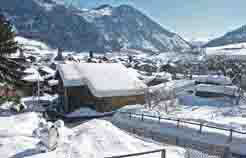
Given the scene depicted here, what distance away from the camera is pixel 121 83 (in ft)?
96.1

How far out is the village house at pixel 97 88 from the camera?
27.5 metres

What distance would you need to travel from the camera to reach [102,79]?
29016mm

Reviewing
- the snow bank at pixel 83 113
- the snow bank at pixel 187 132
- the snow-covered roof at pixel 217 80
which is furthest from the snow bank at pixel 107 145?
the snow-covered roof at pixel 217 80

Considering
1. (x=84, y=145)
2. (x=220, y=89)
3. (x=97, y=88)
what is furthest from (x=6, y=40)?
(x=220, y=89)

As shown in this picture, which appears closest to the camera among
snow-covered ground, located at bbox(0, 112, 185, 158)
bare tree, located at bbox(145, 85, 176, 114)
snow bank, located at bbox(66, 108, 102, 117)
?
snow-covered ground, located at bbox(0, 112, 185, 158)

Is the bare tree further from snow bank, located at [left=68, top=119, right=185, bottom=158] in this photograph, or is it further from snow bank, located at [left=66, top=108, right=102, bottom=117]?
snow bank, located at [left=68, top=119, right=185, bottom=158]

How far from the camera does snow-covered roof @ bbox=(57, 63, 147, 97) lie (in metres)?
27.7

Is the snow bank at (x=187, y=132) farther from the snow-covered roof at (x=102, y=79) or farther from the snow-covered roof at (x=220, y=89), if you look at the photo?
the snow-covered roof at (x=220, y=89)

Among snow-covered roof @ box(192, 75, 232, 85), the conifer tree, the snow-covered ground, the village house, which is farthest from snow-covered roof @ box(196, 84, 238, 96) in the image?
the conifer tree

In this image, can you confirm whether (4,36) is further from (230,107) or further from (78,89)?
(230,107)

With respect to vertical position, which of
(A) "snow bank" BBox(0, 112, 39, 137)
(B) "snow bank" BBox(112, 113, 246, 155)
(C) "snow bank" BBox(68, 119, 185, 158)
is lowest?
(B) "snow bank" BBox(112, 113, 246, 155)

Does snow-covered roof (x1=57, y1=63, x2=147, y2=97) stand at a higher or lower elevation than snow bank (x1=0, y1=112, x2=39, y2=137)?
higher

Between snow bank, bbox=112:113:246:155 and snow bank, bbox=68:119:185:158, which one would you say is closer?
snow bank, bbox=68:119:185:158

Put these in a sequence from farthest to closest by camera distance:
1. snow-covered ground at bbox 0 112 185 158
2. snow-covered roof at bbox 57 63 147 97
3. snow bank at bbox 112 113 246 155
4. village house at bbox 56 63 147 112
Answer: snow-covered roof at bbox 57 63 147 97, village house at bbox 56 63 147 112, snow bank at bbox 112 113 246 155, snow-covered ground at bbox 0 112 185 158
